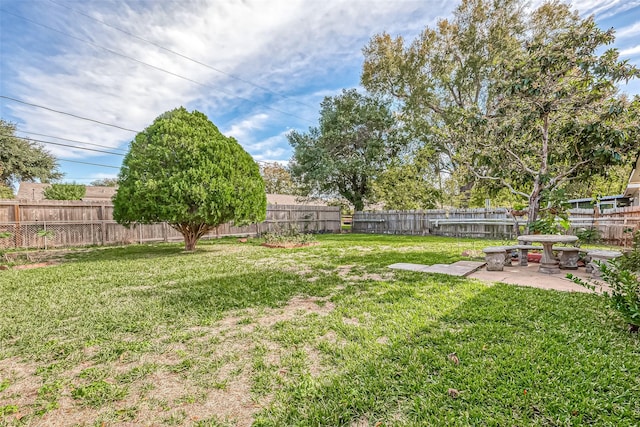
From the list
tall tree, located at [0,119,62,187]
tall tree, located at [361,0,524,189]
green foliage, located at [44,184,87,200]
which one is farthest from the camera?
tall tree, located at [0,119,62,187]

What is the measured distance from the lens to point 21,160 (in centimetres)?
1727

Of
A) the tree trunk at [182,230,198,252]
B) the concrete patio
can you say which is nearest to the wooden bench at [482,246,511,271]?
the concrete patio

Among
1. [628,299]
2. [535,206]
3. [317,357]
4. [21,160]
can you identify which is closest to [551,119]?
[535,206]

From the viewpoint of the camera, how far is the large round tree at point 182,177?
6882 mm

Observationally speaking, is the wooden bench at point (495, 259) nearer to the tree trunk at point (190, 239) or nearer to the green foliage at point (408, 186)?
the tree trunk at point (190, 239)

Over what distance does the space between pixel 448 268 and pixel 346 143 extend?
39.8 feet

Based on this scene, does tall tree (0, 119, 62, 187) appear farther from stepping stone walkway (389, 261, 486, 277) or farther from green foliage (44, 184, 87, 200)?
stepping stone walkway (389, 261, 486, 277)

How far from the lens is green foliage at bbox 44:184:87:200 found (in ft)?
50.3

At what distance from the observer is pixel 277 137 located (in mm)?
Answer: 21297

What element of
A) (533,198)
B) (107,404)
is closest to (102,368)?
(107,404)

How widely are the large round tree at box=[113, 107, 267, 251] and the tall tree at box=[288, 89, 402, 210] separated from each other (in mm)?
8204

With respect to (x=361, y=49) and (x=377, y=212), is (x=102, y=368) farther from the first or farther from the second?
(x=361, y=49)

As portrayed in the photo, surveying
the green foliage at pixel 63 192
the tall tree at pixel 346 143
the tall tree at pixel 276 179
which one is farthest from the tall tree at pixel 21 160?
the tall tree at pixel 276 179

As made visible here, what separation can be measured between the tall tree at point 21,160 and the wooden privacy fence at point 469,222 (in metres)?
19.9
